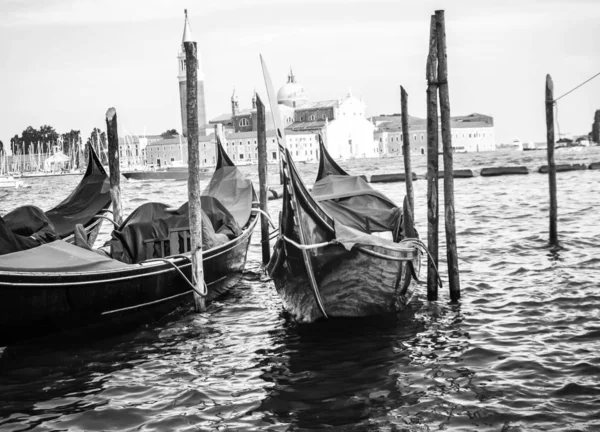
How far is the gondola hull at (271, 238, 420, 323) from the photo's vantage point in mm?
A: 5398

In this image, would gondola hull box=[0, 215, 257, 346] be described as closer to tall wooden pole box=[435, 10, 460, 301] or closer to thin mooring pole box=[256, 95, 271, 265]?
thin mooring pole box=[256, 95, 271, 265]

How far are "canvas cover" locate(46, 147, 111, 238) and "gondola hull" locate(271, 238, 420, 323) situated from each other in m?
3.22

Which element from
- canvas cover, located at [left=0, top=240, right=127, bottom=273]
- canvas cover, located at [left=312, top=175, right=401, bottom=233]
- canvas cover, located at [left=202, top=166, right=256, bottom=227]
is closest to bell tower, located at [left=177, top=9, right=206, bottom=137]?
canvas cover, located at [left=202, top=166, right=256, bottom=227]

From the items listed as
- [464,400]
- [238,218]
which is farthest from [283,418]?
[238,218]

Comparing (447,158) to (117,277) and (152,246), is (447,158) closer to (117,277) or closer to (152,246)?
(152,246)

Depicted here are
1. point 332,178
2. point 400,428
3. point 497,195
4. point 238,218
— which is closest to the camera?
point 400,428

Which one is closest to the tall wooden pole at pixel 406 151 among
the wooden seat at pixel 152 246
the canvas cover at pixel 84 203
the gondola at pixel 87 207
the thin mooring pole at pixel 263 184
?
the thin mooring pole at pixel 263 184

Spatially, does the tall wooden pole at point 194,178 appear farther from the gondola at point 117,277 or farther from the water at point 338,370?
the water at point 338,370

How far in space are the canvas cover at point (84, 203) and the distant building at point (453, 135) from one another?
2930 inches

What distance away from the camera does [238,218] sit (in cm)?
853

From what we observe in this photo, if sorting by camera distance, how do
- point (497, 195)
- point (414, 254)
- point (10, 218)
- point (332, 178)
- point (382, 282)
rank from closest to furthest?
point (382, 282) → point (414, 254) → point (10, 218) → point (332, 178) → point (497, 195)

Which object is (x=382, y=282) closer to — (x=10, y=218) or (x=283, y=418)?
(x=283, y=418)

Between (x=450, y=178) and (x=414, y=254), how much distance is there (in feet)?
2.20

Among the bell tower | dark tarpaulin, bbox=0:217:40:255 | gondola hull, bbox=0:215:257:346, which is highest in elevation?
the bell tower
